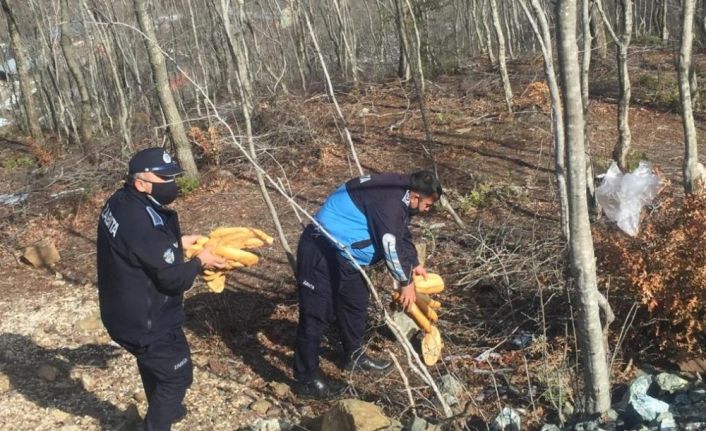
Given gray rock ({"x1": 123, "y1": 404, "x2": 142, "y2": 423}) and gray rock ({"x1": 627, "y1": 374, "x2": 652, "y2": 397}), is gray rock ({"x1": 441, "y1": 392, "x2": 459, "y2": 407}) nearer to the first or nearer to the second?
gray rock ({"x1": 627, "y1": 374, "x2": 652, "y2": 397})

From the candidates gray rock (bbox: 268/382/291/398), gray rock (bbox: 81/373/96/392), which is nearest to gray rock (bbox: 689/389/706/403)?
gray rock (bbox: 268/382/291/398)

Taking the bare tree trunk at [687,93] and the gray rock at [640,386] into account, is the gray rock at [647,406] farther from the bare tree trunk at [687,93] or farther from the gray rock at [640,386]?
the bare tree trunk at [687,93]

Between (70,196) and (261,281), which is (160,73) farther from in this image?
(261,281)

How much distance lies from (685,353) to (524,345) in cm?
104

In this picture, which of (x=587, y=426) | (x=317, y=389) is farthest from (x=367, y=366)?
(x=587, y=426)

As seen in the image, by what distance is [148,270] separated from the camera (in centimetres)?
354

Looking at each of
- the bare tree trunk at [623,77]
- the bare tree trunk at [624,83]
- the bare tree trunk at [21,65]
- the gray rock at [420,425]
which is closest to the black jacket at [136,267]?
the gray rock at [420,425]

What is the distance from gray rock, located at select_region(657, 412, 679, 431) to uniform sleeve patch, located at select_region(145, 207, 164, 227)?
2735 millimetres

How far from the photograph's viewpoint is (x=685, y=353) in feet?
12.9

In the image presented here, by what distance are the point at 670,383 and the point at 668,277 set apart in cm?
68

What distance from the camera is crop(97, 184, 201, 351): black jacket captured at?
3.47 meters

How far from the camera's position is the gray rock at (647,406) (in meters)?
3.17

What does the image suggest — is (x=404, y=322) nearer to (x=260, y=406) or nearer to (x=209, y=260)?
(x=260, y=406)

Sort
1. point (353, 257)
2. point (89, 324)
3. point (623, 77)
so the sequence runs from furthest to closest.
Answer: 1. point (623, 77)
2. point (89, 324)
3. point (353, 257)
